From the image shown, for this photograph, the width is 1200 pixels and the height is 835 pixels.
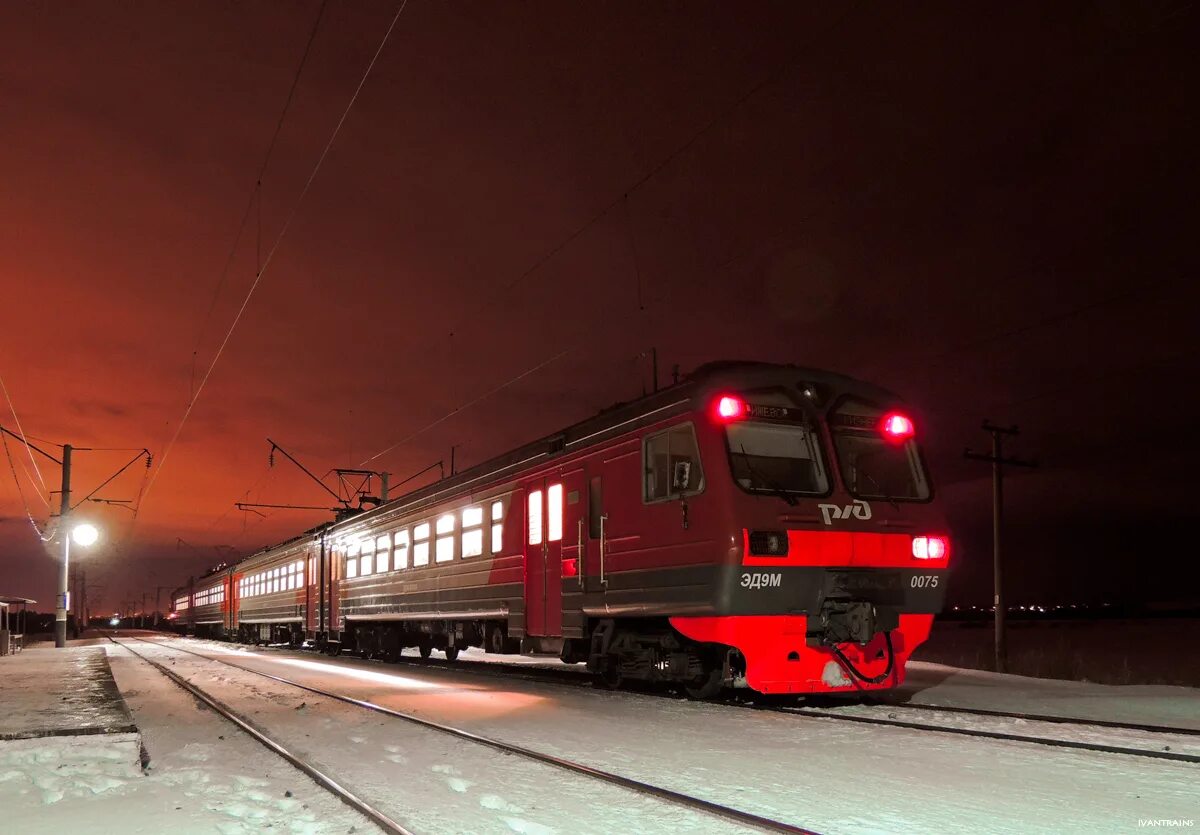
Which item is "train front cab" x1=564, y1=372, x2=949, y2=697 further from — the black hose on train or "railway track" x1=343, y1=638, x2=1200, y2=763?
"railway track" x1=343, y1=638, x2=1200, y2=763

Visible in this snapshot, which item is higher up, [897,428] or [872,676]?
[897,428]

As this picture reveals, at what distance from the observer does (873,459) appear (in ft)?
36.2

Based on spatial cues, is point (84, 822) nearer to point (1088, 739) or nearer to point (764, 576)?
point (764, 576)

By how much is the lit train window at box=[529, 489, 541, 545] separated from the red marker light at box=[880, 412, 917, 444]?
4.89 m

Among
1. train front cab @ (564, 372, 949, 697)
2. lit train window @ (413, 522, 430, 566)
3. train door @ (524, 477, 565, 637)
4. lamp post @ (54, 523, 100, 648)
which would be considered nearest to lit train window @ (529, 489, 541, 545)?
train door @ (524, 477, 565, 637)

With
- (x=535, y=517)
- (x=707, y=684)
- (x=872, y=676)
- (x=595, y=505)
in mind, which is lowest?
(x=707, y=684)

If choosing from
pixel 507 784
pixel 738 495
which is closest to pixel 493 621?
pixel 738 495

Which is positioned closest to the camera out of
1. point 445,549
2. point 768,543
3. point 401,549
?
point 768,543

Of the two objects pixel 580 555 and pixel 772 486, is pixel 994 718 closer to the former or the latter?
pixel 772 486

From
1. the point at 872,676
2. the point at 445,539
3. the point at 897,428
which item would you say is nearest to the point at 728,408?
the point at 897,428

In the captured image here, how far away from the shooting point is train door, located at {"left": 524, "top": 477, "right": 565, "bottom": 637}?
1300cm

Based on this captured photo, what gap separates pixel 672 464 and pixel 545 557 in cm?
340

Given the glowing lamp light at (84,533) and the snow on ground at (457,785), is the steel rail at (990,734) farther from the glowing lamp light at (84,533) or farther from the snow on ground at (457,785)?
the glowing lamp light at (84,533)

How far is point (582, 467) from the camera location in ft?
41.2
